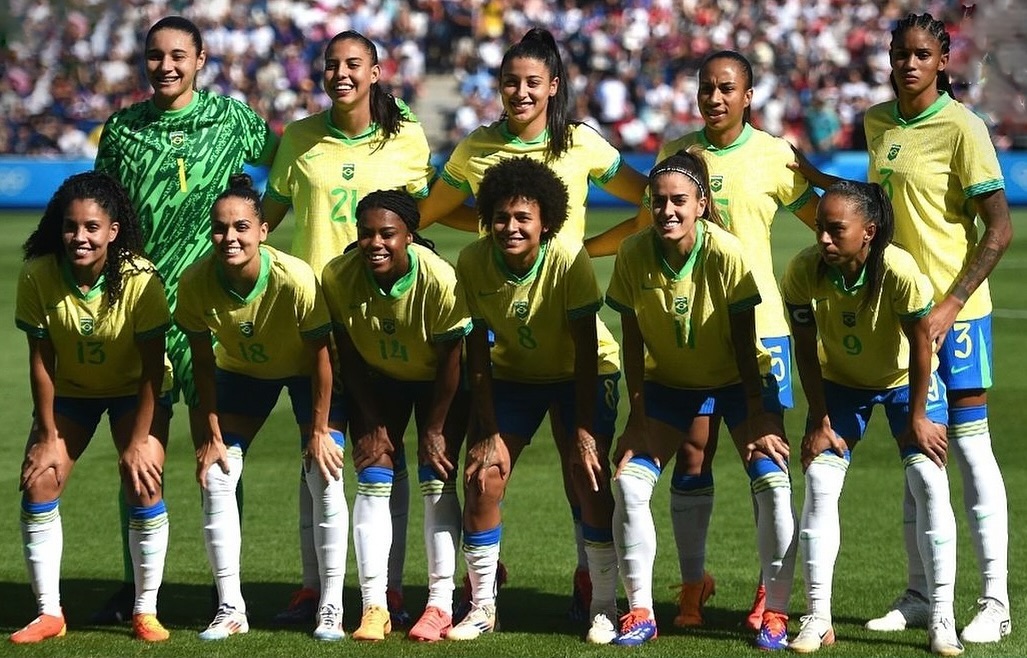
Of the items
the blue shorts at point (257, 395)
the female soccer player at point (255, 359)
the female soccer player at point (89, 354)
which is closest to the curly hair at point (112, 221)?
the female soccer player at point (89, 354)

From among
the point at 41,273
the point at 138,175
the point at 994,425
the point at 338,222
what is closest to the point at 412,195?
the point at 338,222

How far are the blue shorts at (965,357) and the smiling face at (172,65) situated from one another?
9.37ft

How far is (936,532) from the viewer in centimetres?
422

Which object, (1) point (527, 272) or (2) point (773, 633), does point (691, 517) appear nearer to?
(2) point (773, 633)

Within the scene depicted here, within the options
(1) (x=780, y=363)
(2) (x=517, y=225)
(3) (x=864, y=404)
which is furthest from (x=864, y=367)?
(2) (x=517, y=225)

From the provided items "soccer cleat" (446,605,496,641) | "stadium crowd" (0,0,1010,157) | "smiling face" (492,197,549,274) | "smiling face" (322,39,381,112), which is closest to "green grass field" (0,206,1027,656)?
"soccer cleat" (446,605,496,641)

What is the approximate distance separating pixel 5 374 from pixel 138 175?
247 inches

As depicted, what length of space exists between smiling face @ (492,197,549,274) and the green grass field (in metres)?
1.31

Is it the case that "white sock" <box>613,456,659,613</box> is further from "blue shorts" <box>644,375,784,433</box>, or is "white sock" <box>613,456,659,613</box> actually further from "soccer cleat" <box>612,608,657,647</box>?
"blue shorts" <box>644,375,784,433</box>

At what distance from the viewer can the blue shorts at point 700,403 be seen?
448 cm

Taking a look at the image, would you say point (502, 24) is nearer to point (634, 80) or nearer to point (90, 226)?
point (634, 80)

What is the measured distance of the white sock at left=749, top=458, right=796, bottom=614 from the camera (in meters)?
4.29

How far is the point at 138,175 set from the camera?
4.94 meters

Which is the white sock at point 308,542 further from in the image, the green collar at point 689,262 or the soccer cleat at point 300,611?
the green collar at point 689,262
